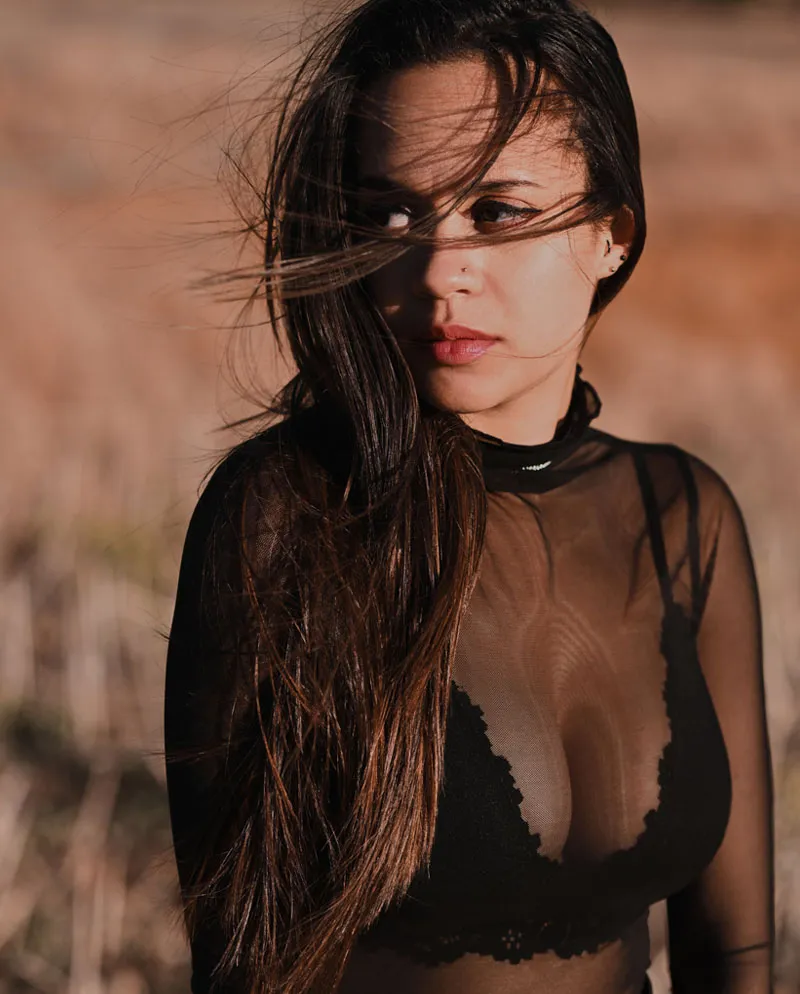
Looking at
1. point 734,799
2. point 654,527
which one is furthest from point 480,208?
point 734,799

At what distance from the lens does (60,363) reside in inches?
316

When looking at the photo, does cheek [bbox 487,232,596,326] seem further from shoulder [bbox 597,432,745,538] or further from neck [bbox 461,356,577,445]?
shoulder [bbox 597,432,745,538]

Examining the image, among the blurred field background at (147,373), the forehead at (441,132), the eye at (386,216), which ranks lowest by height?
the blurred field background at (147,373)

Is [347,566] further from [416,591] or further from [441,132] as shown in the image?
[441,132]

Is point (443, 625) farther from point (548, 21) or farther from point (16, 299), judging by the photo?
point (16, 299)

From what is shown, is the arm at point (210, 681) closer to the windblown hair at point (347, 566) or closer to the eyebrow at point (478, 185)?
the windblown hair at point (347, 566)

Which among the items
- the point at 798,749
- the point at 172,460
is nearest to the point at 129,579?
the point at 172,460

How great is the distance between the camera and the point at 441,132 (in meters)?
1.44

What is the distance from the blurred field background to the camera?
3.01 metres

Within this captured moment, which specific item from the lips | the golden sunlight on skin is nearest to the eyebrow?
the golden sunlight on skin

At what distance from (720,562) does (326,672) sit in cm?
59

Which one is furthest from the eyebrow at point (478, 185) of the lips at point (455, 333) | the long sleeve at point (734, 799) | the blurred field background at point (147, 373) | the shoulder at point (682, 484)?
the long sleeve at point (734, 799)

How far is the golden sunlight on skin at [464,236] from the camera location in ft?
4.74

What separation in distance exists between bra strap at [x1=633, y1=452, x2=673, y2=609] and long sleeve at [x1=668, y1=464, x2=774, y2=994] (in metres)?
0.07
